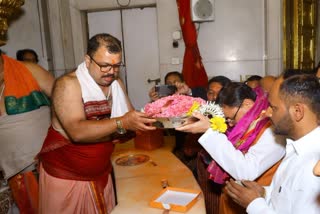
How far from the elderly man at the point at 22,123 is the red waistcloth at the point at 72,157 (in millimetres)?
409

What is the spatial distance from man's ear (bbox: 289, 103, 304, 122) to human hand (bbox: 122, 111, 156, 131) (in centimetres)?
81

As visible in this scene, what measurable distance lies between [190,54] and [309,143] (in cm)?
400

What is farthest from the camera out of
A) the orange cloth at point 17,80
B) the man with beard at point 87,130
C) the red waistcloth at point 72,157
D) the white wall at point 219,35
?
the white wall at point 219,35

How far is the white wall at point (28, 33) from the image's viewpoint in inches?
194

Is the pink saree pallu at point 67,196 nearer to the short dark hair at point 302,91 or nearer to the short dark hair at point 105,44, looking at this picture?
the short dark hair at point 105,44

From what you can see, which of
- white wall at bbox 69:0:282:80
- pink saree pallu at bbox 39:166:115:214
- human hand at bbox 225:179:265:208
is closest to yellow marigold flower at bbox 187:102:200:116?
human hand at bbox 225:179:265:208

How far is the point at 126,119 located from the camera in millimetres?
2002

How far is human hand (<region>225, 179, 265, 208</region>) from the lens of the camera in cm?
176

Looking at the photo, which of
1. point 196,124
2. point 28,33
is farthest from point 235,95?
point 28,33

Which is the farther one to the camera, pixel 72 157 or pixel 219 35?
pixel 219 35

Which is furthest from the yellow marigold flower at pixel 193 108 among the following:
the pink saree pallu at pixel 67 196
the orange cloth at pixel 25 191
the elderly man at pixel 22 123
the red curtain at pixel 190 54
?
the red curtain at pixel 190 54

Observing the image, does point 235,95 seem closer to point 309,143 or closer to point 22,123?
point 309,143

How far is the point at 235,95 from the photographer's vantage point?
2.13m

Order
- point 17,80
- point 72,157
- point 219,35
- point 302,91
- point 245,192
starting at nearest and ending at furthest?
point 302,91
point 245,192
point 72,157
point 17,80
point 219,35
